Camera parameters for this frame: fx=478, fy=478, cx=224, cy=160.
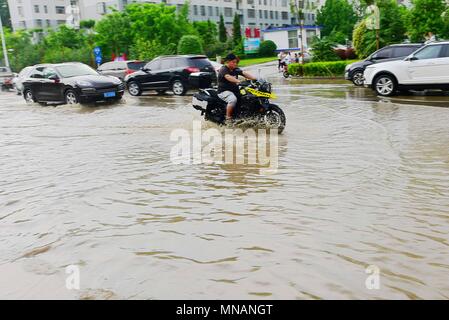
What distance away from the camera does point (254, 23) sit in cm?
9138

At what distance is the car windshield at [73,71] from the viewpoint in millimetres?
18078

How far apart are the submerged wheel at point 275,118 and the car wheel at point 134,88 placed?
11.6 meters

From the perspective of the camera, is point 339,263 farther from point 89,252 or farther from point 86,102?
point 86,102

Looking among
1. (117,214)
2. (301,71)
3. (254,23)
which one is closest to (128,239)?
(117,214)

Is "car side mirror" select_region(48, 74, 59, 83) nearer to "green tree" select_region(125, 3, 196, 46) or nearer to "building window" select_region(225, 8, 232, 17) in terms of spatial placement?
"green tree" select_region(125, 3, 196, 46)

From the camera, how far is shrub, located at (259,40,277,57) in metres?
67.1

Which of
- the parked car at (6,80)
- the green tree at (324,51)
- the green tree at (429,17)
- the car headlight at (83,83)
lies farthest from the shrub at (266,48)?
the car headlight at (83,83)

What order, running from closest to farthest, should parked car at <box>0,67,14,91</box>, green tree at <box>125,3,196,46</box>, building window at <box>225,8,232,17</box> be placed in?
parked car at <box>0,67,14,91</box> < green tree at <box>125,3,196,46</box> < building window at <box>225,8,232,17</box>

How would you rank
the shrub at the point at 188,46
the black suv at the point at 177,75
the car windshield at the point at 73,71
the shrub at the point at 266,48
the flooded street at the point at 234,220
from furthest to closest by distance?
1. the shrub at the point at 266,48
2. the shrub at the point at 188,46
3. the black suv at the point at 177,75
4. the car windshield at the point at 73,71
5. the flooded street at the point at 234,220

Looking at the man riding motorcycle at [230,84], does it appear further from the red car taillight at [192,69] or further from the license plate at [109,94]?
the red car taillight at [192,69]

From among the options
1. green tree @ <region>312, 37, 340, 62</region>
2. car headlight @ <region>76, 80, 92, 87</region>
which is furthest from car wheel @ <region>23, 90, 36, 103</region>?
green tree @ <region>312, 37, 340, 62</region>

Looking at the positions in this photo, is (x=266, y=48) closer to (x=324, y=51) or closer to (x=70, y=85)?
(x=324, y=51)

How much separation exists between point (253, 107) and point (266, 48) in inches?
2321
